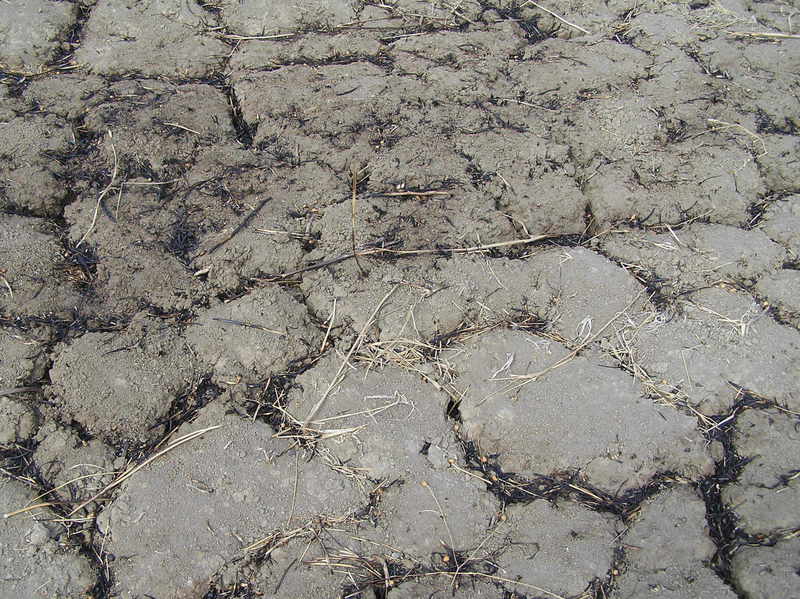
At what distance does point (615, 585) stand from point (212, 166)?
73.4 inches

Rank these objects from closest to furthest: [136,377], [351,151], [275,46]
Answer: [136,377]
[351,151]
[275,46]

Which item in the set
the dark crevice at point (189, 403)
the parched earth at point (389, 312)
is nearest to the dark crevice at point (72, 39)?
the parched earth at point (389, 312)

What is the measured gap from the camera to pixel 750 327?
6.51ft

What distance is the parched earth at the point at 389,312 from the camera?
5.26 ft

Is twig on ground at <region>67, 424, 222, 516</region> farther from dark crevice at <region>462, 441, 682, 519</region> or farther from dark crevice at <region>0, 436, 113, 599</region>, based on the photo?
dark crevice at <region>462, 441, 682, 519</region>

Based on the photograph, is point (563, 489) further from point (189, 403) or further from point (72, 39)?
point (72, 39)

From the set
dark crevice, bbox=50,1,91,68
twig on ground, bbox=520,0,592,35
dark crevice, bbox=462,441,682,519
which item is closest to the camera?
dark crevice, bbox=462,441,682,519

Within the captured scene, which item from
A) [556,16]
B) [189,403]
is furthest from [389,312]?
[556,16]

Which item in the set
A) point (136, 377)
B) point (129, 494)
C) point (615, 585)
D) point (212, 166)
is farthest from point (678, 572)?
point (212, 166)

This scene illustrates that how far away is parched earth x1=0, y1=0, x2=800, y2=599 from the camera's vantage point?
5.26 feet

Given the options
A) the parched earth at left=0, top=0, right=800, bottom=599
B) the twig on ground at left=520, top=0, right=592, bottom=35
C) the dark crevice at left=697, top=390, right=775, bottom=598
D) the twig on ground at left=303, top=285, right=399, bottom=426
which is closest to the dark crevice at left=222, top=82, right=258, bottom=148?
the parched earth at left=0, top=0, right=800, bottom=599

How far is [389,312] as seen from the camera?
6.39 feet

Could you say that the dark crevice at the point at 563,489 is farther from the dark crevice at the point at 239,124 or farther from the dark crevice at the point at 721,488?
the dark crevice at the point at 239,124

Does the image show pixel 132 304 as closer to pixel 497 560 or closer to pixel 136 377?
pixel 136 377
